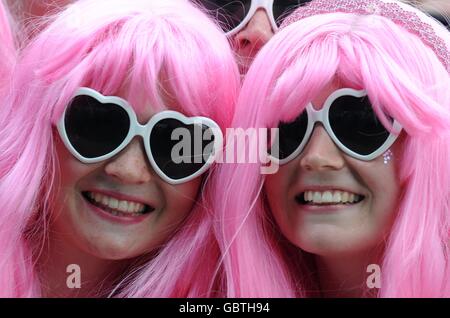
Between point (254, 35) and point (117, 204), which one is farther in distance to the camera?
point (254, 35)

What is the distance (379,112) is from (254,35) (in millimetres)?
522

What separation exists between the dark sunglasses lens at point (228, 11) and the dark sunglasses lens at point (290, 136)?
46cm

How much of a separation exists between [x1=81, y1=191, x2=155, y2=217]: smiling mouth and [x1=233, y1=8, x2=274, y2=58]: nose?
1.64 ft

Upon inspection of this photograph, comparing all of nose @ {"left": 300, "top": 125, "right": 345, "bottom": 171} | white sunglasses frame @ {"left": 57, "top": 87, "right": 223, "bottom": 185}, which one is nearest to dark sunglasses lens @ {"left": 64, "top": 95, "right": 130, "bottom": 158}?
white sunglasses frame @ {"left": 57, "top": 87, "right": 223, "bottom": 185}

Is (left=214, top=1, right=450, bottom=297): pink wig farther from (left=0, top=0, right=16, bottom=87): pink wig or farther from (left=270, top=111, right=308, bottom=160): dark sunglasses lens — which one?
(left=0, top=0, right=16, bottom=87): pink wig

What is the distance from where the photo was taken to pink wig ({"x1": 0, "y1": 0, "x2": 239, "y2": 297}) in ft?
5.14

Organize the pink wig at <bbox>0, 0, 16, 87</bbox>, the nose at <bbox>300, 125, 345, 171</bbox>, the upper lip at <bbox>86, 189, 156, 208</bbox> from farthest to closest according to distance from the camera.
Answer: the pink wig at <bbox>0, 0, 16, 87</bbox>
the upper lip at <bbox>86, 189, 156, 208</bbox>
the nose at <bbox>300, 125, 345, 171</bbox>

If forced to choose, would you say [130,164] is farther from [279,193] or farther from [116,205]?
[279,193]

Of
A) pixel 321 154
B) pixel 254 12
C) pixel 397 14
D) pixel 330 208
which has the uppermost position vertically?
pixel 254 12

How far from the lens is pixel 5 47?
186 cm

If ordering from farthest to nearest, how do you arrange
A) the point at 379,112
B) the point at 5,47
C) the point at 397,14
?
the point at 5,47 < the point at 397,14 < the point at 379,112

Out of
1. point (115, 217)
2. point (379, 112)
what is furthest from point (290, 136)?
point (115, 217)
